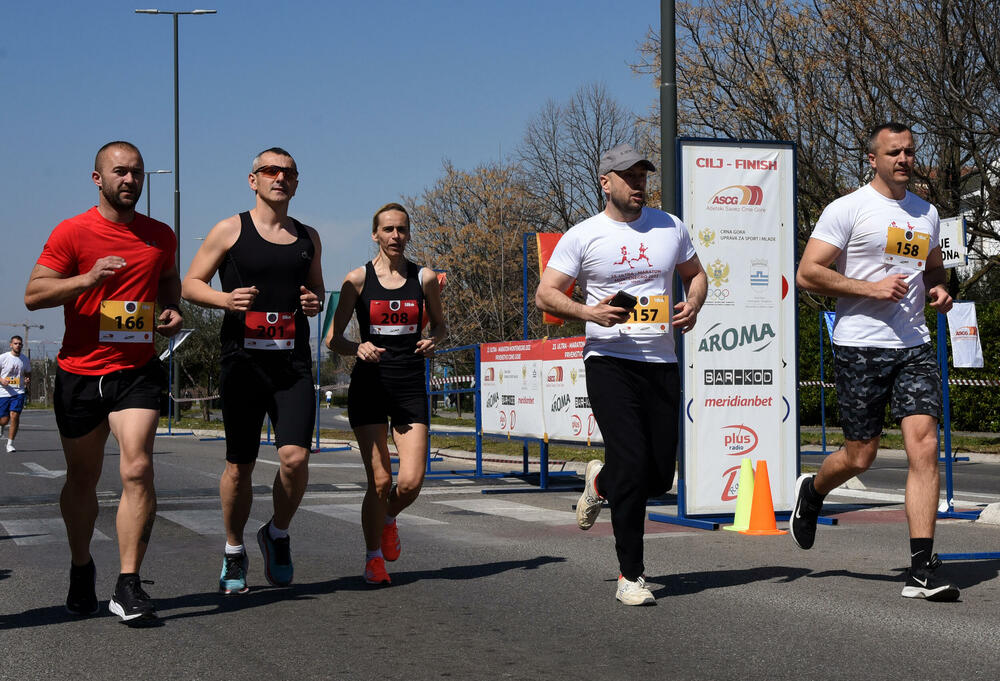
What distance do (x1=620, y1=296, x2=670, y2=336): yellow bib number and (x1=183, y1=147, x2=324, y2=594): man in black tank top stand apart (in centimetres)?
156

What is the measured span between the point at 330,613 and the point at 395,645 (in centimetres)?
84

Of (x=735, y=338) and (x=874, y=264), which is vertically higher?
(x=874, y=264)

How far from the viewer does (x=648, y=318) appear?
622 centimetres

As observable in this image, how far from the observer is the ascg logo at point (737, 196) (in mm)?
9977

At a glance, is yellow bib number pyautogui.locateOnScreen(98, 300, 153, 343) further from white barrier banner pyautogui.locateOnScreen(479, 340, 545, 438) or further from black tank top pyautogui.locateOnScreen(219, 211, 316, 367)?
white barrier banner pyautogui.locateOnScreen(479, 340, 545, 438)

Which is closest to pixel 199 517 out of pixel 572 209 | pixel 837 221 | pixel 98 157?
pixel 98 157

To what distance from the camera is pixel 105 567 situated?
25.4 ft

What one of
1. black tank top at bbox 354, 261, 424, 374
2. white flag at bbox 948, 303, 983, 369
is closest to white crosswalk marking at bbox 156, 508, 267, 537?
black tank top at bbox 354, 261, 424, 374

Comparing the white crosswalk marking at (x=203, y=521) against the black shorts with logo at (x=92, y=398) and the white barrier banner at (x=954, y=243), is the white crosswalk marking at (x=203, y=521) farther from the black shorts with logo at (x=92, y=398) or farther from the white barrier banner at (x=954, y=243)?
the white barrier banner at (x=954, y=243)

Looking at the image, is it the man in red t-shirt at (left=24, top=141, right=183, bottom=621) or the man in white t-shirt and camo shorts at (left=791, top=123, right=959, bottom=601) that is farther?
the man in white t-shirt and camo shorts at (left=791, top=123, right=959, bottom=601)

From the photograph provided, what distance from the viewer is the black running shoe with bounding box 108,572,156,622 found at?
5.55 metres

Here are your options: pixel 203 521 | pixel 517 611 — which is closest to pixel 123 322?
pixel 517 611

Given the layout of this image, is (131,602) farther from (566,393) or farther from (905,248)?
(566,393)

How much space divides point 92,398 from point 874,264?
3.91 meters
